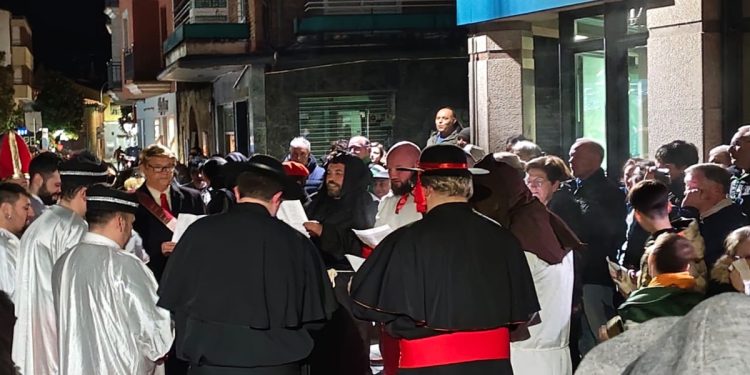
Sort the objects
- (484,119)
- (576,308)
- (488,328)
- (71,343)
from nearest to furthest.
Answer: (488,328) < (71,343) < (576,308) < (484,119)

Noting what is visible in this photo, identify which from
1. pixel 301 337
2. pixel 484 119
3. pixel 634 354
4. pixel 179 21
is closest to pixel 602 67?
pixel 484 119

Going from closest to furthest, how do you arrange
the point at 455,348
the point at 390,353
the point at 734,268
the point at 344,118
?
the point at 734,268 < the point at 455,348 < the point at 390,353 < the point at 344,118

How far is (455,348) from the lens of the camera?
5148mm

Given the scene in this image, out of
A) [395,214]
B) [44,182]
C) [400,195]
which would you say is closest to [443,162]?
[395,214]

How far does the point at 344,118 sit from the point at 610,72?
10.1 m

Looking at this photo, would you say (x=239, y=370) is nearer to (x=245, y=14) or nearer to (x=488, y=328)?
(x=488, y=328)

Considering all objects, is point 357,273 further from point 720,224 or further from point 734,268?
point 720,224

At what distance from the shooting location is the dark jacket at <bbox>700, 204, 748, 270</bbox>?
6.66 metres

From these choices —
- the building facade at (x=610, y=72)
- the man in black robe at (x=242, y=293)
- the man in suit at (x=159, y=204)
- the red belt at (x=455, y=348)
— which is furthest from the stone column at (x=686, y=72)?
the man in black robe at (x=242, y=293)

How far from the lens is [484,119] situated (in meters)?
14.8

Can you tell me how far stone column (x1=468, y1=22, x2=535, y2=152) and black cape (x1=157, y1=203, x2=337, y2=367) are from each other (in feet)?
31.1

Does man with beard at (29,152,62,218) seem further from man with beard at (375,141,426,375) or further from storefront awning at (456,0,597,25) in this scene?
storefront awning at (456,0,597,25)

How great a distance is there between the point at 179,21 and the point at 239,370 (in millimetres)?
24691

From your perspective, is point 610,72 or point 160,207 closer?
point 160,207
